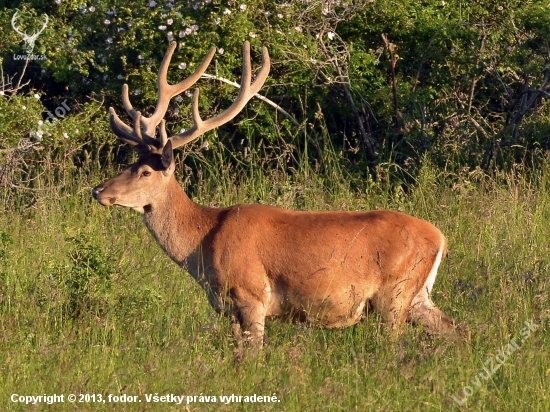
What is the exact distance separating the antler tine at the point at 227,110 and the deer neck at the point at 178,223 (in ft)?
1.15

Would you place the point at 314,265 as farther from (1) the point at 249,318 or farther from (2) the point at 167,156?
(2) the point at 167,156

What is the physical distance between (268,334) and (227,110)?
5.59 ft

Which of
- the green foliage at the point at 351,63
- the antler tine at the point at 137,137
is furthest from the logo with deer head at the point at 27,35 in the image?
the antler tine at the point at 137,137

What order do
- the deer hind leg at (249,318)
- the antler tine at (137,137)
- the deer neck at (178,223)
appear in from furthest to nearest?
the antler tine at (137,137), the deer neck at (178,223), the deer hind leg at (249,318)

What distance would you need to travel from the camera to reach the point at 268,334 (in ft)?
20.7

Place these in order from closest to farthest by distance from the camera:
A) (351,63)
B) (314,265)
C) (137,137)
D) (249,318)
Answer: (249,318) → (314,265) → (137,137) → (351,63)

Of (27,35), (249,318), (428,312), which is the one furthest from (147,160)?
(27,35)

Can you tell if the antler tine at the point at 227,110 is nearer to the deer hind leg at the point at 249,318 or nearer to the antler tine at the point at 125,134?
the antler tine at the point at 125,134

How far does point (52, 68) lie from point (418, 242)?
5.46m

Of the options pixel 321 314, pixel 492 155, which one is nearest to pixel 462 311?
pixel 321 314

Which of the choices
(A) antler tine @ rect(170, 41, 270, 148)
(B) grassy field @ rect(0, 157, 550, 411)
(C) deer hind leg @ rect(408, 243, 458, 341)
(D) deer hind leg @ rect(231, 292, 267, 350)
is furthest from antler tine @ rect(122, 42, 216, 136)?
(C) deer hind leg @ rect(408, 243, 458, 341)

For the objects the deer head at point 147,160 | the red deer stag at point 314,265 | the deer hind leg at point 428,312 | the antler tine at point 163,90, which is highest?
the antler tine at point 163,90

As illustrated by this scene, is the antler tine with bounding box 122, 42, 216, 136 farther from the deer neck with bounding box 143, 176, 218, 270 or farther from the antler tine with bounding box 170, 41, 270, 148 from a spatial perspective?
the deer neck with bounding box 143, 176, 218, 270

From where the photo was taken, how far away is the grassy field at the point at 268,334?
4.88 meters
